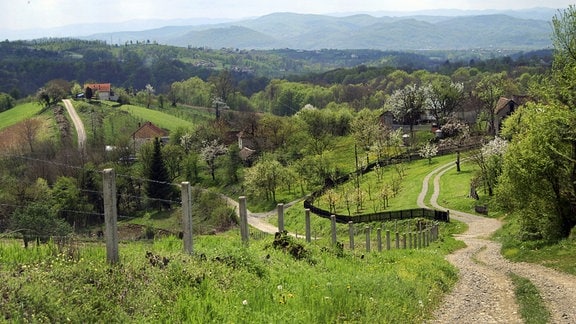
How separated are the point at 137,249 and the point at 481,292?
31.4ft

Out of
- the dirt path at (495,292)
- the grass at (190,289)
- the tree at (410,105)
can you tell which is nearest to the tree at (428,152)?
the tree at (410,105)

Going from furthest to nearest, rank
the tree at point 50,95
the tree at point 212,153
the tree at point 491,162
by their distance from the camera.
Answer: the tree at point 50,95
the tree at point 212,153
the tree at point 491,162

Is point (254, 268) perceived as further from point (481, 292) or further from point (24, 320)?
point (481, 292)

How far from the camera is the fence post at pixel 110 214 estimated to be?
8859 millimetres

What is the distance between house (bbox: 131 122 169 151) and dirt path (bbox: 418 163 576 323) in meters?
96.2

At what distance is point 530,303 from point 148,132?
113 meters

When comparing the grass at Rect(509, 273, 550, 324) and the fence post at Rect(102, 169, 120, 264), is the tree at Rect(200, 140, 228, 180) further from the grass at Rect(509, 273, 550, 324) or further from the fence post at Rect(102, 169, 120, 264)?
the fence post at Rect(102, 169, 120, 264)

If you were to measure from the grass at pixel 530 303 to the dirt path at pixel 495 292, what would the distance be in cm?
15

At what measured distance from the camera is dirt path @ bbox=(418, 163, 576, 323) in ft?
39.3

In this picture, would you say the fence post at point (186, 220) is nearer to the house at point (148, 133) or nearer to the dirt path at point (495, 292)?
the dirt path at point (495, 292)

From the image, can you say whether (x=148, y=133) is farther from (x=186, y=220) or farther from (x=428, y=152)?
(x=186, y=220)

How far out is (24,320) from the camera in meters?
6.85

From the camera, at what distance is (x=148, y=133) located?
119312 mm

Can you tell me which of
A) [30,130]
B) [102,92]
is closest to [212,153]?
[30,130]
